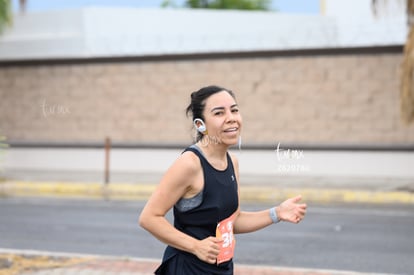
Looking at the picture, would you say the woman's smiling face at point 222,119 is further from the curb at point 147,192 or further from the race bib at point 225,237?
the curb at point 147,192

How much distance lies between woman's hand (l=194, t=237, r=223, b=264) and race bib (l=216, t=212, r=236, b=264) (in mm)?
124

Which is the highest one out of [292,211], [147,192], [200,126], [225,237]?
[200,126]

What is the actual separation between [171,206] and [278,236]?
23.4 ft

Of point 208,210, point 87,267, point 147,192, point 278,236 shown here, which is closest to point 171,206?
point 208,210

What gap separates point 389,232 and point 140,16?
15.2 m

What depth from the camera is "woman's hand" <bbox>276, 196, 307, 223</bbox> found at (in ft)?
12.5

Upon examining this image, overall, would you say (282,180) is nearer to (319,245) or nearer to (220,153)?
(319,245)

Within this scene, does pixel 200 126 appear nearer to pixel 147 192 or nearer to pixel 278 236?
pixel 278 236

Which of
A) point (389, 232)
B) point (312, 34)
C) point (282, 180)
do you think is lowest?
point (282, 180)

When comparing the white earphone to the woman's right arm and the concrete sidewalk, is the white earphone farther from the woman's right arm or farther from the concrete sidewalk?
the concrete sidewalk

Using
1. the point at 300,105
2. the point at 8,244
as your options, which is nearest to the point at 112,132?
the point at 300,105

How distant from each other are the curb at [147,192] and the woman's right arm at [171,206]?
1180 cm

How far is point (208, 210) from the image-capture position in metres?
3.73

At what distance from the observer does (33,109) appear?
21.5m
